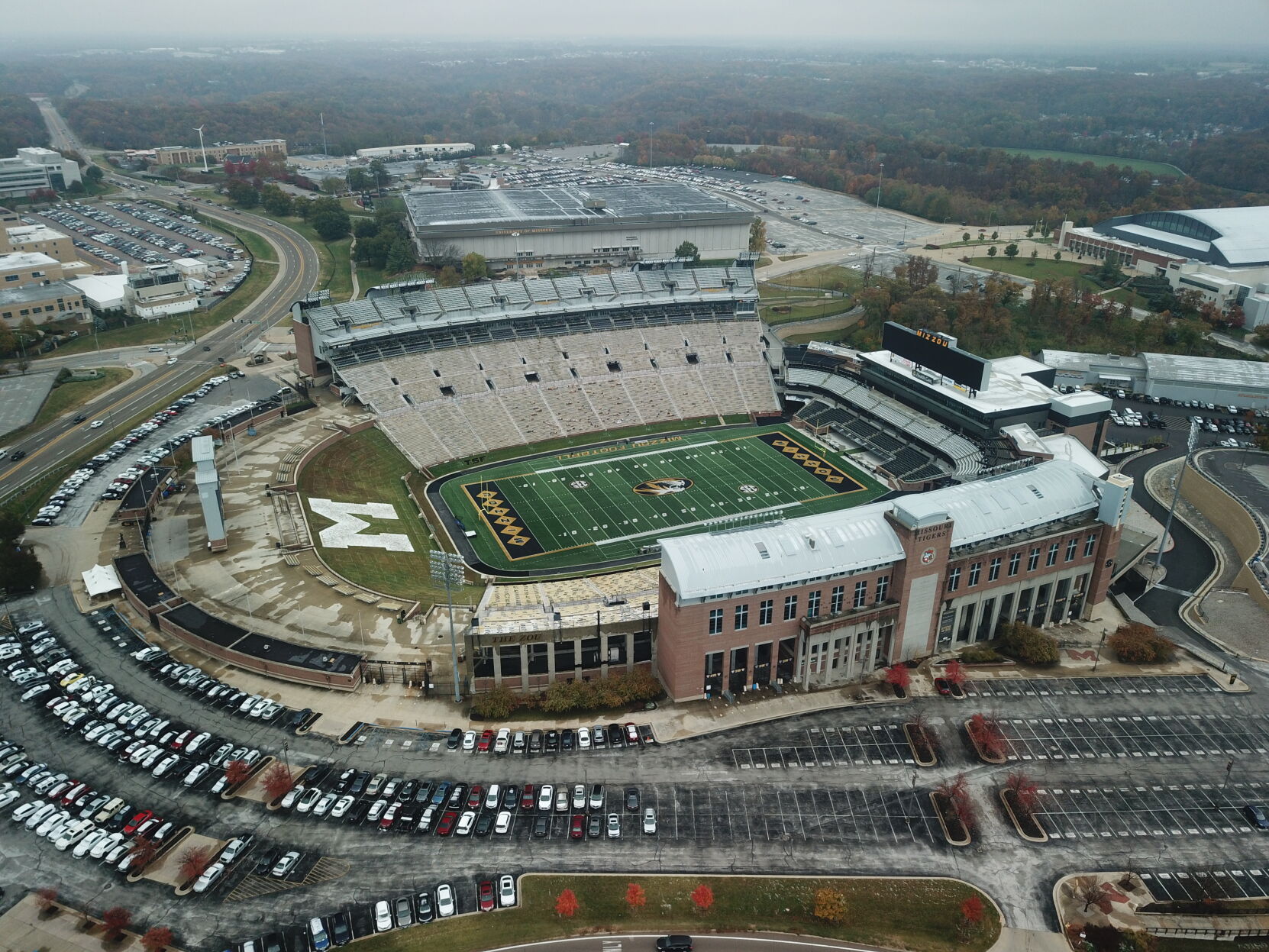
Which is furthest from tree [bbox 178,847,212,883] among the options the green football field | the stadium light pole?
the green football field

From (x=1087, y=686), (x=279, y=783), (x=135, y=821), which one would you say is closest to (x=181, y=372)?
(x=135, y=821)

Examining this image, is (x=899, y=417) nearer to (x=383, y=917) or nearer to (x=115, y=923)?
(x=383, y=917)

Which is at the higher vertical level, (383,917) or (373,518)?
(383,917)

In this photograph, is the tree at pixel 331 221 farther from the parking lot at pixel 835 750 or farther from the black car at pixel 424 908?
the black car at pixel 424 908

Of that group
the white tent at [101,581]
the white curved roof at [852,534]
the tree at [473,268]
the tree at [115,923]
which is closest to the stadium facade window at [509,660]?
the white curved roof at [852,534]

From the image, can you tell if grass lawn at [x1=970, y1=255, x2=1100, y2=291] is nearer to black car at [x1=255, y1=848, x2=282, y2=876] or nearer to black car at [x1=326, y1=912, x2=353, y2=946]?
black car at [x1=255, y1=848, x2=282, y2=876]

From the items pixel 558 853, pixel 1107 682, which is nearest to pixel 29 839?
pixel 558 853
